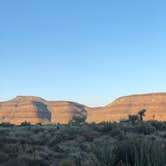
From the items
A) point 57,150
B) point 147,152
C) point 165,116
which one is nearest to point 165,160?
point 147,152

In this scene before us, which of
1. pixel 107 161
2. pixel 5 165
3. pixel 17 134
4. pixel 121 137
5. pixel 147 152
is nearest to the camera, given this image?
pixel 147 152

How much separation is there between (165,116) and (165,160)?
175m

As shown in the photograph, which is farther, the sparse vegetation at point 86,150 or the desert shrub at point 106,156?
the desert shrub at point 106,156

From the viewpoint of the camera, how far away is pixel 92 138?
802 inches

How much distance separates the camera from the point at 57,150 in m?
17.1

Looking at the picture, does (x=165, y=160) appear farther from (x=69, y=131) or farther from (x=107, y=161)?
(x=69, y=131)

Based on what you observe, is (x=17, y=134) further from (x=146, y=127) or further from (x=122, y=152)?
(x=122, y=152)

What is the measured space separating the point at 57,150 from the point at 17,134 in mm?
6107

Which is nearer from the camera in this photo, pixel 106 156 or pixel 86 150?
pixel 106 156

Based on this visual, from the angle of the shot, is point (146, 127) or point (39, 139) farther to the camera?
point (146, 127)

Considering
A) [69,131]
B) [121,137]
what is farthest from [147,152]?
[69,131]

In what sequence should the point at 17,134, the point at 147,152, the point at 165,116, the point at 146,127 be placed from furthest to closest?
the point at 165,116 → the point at 146,127 → the point at 17,134 → the point at 147,152

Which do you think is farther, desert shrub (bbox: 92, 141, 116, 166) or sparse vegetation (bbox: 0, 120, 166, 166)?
desert shrub (bbox: 92, 141, 116, 166)

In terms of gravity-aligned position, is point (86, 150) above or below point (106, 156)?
below
